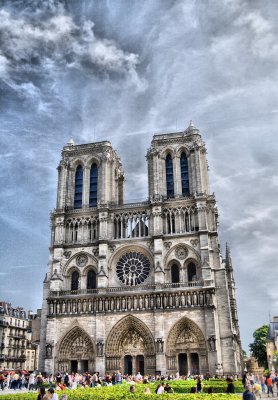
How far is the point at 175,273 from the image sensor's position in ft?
137

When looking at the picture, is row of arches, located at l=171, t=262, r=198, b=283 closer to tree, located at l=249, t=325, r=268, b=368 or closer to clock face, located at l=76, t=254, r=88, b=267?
clock face, located at l=76, t=254, r=88, b=267

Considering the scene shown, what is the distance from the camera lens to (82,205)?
46.6 m

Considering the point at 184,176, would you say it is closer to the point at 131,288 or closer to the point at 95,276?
the point at 131,288

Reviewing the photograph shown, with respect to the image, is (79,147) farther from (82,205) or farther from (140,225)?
(140,225)

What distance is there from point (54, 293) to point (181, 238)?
552 inches

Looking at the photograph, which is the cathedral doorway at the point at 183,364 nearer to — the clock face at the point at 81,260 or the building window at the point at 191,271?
the building window at the point at 191,271

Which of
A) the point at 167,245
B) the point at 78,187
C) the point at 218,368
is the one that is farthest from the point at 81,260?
the point at 218,368

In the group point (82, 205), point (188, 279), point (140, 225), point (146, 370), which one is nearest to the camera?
point (146, 370)

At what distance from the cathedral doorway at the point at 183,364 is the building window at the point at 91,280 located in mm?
11228

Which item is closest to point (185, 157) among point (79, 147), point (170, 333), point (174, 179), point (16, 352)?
point (174, 179)

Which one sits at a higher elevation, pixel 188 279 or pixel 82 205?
pixel 82 205

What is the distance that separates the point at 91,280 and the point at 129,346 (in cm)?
792

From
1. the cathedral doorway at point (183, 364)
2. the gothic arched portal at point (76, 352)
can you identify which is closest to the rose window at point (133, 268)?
the gothic arched portal at point (76, 352)

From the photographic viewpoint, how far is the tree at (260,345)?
2719 inches
